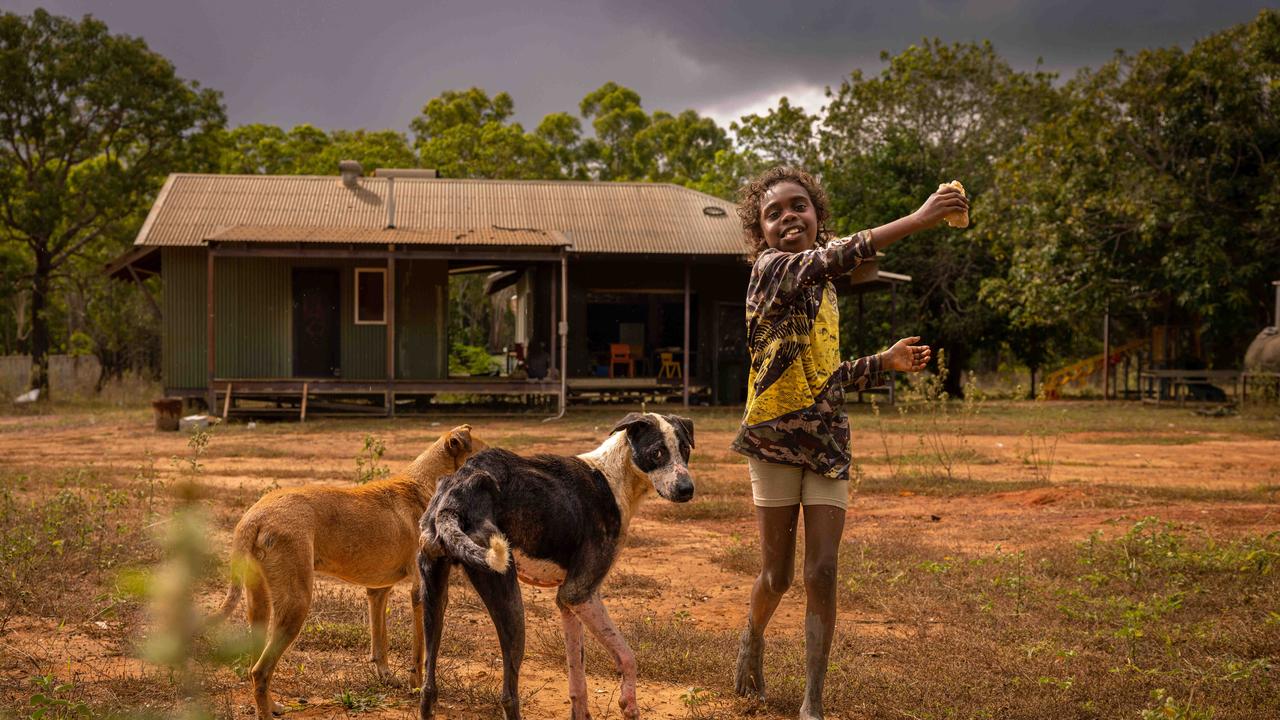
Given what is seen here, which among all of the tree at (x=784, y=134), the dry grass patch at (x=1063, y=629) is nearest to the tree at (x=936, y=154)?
the tree at (x=784, y=134)

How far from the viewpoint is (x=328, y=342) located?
2180cm

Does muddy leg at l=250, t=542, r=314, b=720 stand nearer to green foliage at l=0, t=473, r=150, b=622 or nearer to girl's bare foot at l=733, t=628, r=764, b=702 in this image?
girl's bare foot at l=733, t=628, r=764, b=702

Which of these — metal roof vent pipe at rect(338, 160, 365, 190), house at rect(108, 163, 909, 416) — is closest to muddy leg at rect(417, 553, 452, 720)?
house at rect(108, 163, 909, 416)

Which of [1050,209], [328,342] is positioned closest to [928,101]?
[1050,209]

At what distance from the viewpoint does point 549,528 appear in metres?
3.40

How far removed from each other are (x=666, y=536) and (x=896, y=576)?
2.40 metres

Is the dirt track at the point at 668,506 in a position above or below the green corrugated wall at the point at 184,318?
below

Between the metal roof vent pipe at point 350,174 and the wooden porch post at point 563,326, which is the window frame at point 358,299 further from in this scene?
the wooden porch post at point 563,326

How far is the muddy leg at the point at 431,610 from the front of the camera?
3377 mm

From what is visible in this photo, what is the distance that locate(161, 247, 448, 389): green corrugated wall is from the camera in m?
21.1

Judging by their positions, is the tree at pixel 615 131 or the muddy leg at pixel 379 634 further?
the tree at pixel 615 131

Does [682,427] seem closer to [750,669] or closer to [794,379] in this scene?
[794,379]

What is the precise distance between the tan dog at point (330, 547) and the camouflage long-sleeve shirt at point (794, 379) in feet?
4.58

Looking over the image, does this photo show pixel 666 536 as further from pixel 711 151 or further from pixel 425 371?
pixel 711 151
